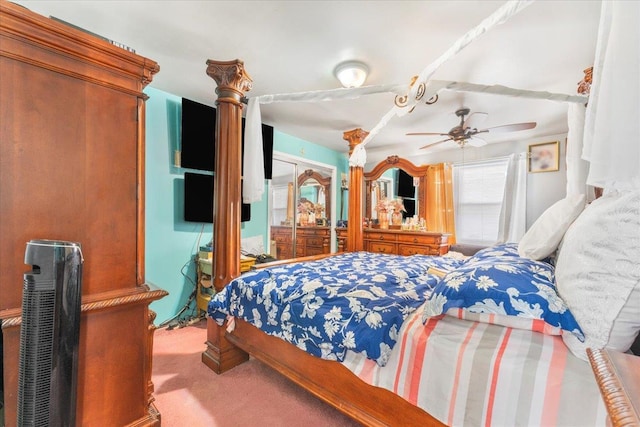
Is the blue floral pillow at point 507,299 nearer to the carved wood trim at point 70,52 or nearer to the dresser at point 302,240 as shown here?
the carved wood trim at point 70,52

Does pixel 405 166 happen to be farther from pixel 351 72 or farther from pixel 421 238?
pixel 351 72

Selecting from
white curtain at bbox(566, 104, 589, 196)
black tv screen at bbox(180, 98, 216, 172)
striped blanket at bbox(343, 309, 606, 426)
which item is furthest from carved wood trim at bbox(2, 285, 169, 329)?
white curtain at bbox(566, 104, 589, 196)

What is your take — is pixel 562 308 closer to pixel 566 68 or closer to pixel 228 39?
pixel 566 68

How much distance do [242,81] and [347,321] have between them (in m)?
1.80

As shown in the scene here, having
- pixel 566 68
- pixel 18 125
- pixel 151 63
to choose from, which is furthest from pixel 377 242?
pixel 18 125

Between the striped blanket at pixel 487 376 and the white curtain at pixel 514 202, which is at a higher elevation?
the white curtain at pixel 514 202

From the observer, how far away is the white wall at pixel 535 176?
3646mm

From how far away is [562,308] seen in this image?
94 cm

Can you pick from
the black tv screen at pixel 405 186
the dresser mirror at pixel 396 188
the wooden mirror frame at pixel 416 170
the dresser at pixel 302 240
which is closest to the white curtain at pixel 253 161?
the dresser at pixel 302 240

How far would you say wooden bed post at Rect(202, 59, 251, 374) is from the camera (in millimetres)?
1935

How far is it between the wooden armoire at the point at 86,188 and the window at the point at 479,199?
4.45 meters

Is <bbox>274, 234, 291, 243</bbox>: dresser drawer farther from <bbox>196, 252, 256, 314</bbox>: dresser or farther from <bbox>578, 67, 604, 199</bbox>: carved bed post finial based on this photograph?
<bbox>578, 67, 604, 199</bbox>: carved bed post finial

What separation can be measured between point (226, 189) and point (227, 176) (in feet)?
0.32

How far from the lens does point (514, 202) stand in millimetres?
3918
